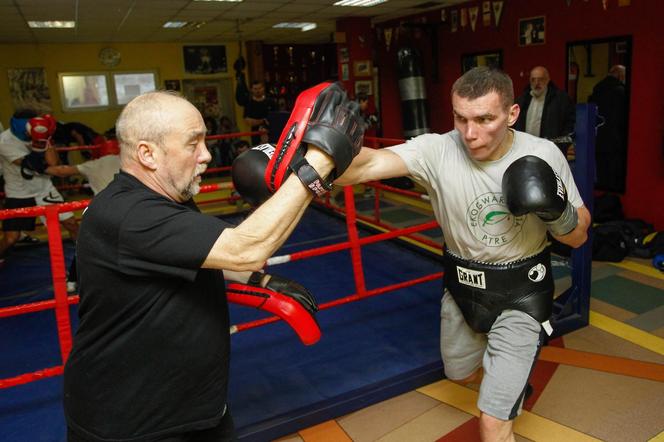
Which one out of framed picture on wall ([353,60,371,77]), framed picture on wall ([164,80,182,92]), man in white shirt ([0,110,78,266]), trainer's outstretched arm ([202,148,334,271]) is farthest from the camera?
Result: framed picture on wall ([164,80,182,92])

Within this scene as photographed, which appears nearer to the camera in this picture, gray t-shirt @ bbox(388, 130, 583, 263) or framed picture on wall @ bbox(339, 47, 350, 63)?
gray t-shirt @ bbox(388, 130, 583, 263)

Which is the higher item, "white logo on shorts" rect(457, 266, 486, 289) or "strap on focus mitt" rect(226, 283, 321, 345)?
"strap on focus mitt" rect(226, 283, 321, 345)

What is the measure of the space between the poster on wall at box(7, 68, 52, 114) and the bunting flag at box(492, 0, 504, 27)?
7.87m

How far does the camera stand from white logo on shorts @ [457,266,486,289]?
1935 mm

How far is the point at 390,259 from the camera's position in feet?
14.3

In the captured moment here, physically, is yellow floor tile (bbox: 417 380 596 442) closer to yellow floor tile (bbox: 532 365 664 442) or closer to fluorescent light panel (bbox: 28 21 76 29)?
yellow floor tile (bbox: 532 365 664 442)

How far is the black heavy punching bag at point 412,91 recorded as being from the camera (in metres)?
7.89

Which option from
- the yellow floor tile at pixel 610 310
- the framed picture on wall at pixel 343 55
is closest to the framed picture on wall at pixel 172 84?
the framed picture on wall at pixel 343 55

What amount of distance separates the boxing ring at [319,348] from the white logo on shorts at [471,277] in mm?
716

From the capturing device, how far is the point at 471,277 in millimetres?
1960

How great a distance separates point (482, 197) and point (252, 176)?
867 mm

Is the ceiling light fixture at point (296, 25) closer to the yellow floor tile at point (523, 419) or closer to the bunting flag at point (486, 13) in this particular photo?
the bunting flag at point (486, 13)

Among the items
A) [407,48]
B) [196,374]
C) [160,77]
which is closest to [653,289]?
[196,374]

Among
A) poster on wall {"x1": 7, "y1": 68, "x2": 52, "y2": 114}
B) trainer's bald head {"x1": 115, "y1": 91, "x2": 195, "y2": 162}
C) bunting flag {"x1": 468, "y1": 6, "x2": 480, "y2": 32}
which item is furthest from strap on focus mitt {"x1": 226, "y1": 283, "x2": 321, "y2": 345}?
poster on wall {"x1": 7, "y1": 68, "x2": 52, "y2": 114}
